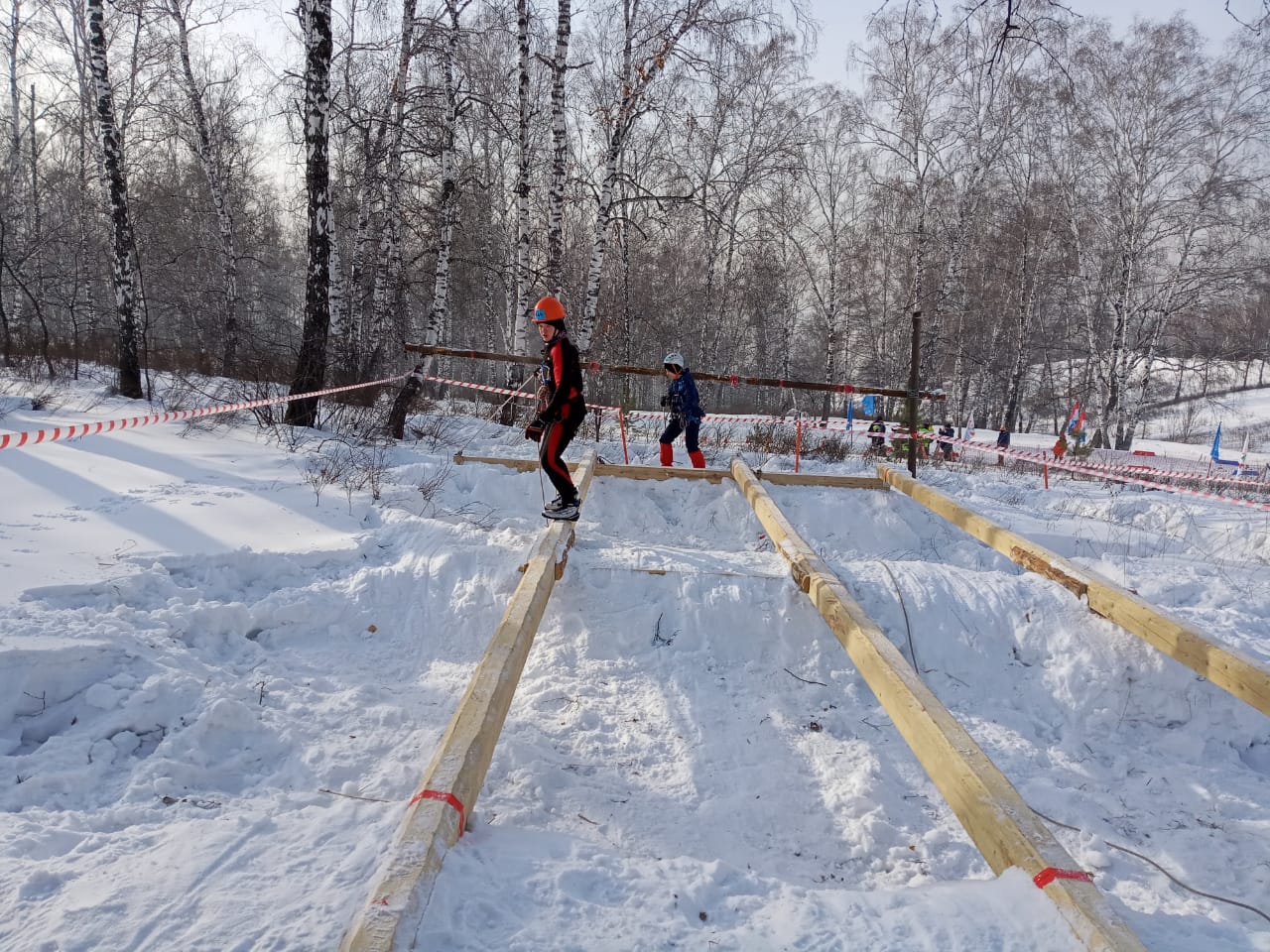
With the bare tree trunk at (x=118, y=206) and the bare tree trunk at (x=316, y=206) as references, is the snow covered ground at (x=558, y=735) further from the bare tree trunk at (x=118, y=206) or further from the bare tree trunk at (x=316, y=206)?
the bare tree trunk at (x=118, y=206)

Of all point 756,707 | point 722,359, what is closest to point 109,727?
point 756,707

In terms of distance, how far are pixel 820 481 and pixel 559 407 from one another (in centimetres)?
357

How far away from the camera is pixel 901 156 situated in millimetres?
18297

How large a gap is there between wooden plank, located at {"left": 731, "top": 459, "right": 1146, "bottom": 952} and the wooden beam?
158 centimetres

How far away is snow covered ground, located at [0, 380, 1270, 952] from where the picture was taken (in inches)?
75.4

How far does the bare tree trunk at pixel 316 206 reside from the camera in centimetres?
828

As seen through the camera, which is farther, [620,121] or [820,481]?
[620,121]

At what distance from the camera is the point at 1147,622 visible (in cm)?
388

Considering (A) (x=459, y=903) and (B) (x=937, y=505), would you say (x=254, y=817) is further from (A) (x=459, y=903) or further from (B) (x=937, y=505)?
(B) (x=937, y=505)

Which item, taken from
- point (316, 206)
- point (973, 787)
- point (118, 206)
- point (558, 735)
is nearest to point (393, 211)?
point (118, 206)

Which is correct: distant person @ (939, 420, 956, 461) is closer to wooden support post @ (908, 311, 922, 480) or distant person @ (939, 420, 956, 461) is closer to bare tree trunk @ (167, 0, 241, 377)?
wooden support post @ (908, 311, 922, 480)

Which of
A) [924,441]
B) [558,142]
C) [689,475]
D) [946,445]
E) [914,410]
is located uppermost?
[558,142]

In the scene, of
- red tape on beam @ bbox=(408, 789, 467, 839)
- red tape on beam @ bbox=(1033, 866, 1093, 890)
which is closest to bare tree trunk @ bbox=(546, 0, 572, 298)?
red tape on beam @ bbox=(408, 789, 467, 839)

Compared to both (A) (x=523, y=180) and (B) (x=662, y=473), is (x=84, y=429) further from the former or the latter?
(A) (x=523, y=180)
